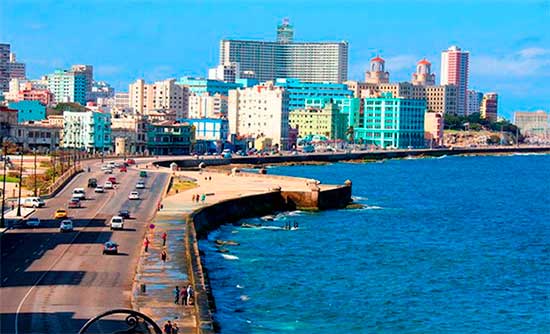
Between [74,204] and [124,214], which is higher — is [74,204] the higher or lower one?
the higher one

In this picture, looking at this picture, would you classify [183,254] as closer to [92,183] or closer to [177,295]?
[177,295]

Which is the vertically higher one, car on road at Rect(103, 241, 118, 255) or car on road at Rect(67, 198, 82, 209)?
car on road at Rect(67, 198, 82, 209)

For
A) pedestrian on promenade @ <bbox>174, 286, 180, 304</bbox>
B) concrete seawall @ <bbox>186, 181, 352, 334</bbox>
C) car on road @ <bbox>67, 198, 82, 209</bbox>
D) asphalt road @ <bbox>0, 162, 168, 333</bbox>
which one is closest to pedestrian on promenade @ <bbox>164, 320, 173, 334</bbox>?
asphalt road @ <bbox>0, 162, 168, 333</bbox>

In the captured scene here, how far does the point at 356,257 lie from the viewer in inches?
2518

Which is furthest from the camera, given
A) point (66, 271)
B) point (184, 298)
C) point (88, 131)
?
point (88, 131)

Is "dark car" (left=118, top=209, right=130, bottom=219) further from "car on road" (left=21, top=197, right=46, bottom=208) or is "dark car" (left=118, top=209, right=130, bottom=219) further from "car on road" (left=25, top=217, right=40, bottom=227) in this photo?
"car on road" (left=21, top=197, right=46, bottom=208)

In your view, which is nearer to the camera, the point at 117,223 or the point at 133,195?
the point at 117,223

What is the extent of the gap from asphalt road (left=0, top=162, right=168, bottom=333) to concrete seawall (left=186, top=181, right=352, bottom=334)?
2.88 metres

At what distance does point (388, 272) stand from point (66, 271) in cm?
1899

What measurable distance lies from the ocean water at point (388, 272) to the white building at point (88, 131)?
75.0 m

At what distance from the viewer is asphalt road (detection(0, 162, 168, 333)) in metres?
37.5

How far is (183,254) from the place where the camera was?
52.6m

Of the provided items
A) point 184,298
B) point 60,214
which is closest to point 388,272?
point 184,298

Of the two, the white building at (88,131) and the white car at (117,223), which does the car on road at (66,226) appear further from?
the white building at (88,131)
